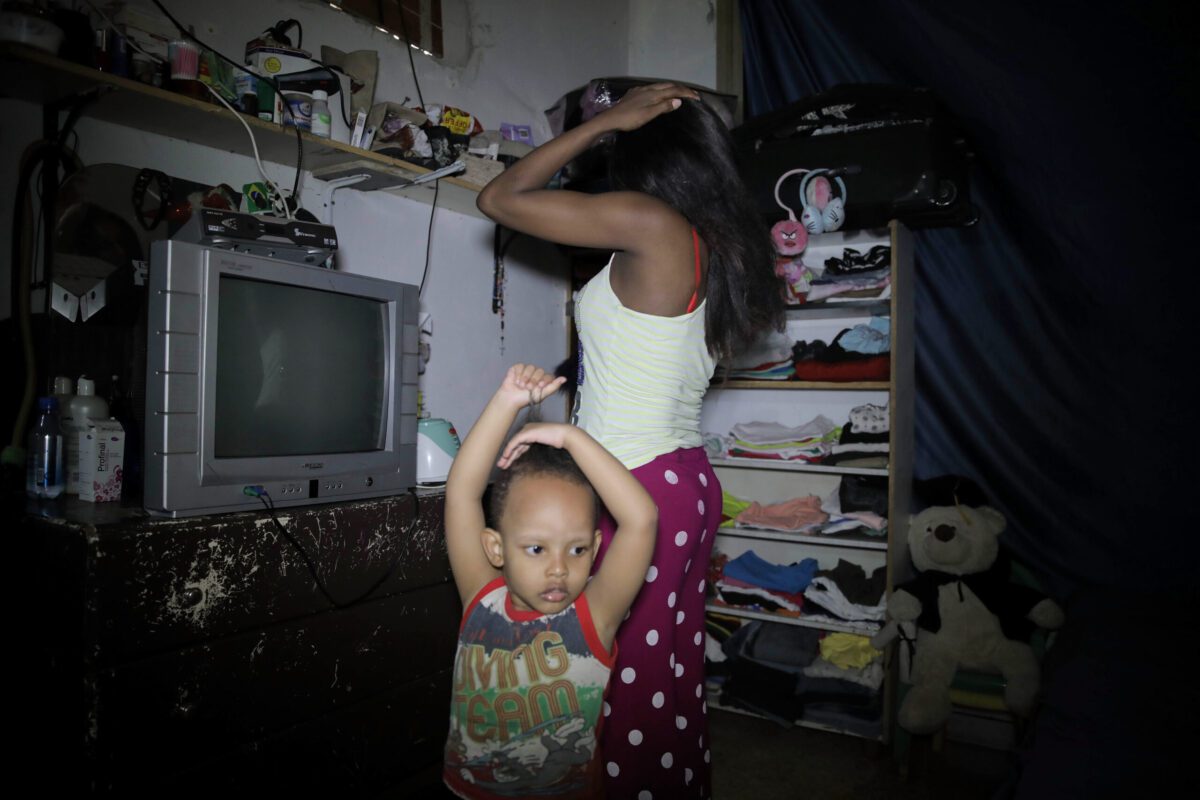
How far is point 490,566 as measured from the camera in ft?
3.97

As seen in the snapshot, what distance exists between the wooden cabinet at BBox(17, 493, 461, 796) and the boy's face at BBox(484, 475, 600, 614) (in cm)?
75

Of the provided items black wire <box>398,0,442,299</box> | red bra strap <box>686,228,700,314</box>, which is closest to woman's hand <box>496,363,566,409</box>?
red bra strap <box>686,228,700,314</box>

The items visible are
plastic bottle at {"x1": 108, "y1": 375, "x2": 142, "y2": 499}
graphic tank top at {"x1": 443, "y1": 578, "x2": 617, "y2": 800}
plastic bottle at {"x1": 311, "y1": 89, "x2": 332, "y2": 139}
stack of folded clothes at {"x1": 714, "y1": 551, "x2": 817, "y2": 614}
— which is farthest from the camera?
stack of folded clothes at {"x1": 714, "y1": 551, "x2": 817, "y2": 614}

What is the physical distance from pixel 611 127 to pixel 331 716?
1.42 meters

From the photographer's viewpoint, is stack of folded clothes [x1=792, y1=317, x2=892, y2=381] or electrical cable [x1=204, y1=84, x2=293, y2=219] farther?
stack of folded clothes [x1=792, y1=317, x2=892, y2=381]

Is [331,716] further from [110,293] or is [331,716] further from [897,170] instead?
[897,170]

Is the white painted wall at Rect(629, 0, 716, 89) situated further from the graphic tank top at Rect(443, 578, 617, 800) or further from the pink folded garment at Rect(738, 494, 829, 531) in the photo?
the graphic tank top at Rect(443, 578, 617, 800)

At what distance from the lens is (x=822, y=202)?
9.27 ft

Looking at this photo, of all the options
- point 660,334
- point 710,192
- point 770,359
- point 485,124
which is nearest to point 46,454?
point 660,334

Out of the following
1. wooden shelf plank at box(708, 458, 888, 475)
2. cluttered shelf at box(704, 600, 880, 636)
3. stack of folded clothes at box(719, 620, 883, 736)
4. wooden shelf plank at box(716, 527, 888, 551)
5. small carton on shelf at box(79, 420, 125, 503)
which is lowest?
stack of folded clothes at box(719, 620, 883, 736)

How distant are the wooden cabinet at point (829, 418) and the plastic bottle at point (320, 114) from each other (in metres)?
1.43

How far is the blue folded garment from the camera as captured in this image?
2955 millimetres

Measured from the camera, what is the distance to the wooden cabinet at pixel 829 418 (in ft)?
9.06

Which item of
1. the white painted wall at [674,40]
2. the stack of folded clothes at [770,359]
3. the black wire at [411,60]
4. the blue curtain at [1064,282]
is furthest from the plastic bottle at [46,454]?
the white painted wall at [674,40]
